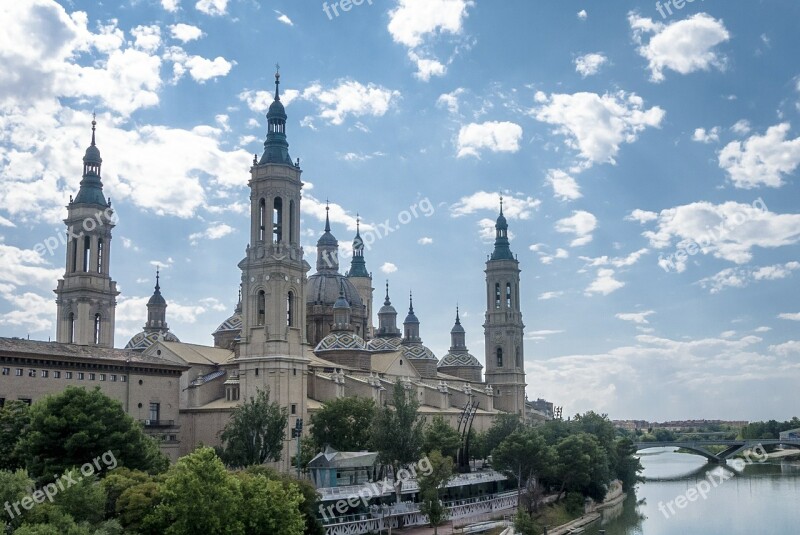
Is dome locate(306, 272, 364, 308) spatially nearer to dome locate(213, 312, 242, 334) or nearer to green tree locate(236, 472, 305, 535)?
dome locate(213, 312, 242, 334)

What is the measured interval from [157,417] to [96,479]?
2702cm

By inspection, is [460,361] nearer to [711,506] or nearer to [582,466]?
[711,506]

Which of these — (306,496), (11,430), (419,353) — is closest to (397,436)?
(306,496)

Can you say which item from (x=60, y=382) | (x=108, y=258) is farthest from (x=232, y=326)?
(x=60, y=382)

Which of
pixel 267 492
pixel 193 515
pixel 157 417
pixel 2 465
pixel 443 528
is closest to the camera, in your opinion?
pixel 193 515

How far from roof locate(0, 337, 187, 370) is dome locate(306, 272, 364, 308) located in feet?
110

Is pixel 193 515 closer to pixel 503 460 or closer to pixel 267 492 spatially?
pixel 267 492

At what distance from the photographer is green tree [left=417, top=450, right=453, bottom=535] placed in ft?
181

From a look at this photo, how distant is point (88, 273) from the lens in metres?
82.8

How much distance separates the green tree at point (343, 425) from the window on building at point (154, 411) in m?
12.3

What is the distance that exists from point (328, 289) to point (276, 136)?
103 feet

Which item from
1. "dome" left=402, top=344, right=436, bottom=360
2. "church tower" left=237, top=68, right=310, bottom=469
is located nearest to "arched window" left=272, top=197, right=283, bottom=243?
"church tower" left=237, top=68, right=310, bottom=469

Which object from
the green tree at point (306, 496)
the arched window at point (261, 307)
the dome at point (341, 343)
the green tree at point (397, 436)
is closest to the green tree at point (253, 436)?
the green tree at point (397, 436)

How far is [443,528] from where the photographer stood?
5906 cm
